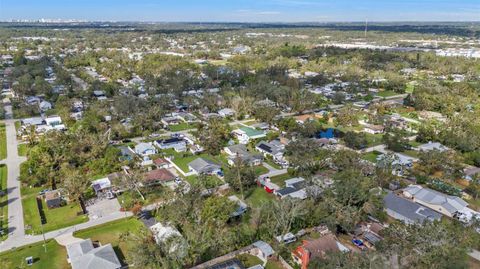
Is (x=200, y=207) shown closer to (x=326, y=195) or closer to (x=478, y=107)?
(x=326, y=195)

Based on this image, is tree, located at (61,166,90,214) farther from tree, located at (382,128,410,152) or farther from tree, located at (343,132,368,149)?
tree, located at (382,128,410,152)

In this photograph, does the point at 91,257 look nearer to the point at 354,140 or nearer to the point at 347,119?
the point at 354,140

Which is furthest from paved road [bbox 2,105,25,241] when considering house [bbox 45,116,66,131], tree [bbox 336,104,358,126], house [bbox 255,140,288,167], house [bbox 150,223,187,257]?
tree [bbox 336,104,358,126]

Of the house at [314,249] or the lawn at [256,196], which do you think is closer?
the house at [314,249]

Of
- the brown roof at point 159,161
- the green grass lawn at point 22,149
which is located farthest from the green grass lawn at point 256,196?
the green grass lawn at point 22,149

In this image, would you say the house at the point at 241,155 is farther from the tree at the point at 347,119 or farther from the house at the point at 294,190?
the tree at the point at 347,119

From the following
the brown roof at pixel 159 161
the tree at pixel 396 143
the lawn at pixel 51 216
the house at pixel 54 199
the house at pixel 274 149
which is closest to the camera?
the lawn at pixel 51 216
